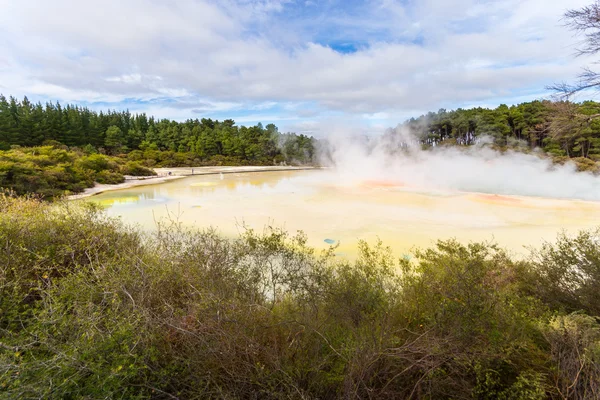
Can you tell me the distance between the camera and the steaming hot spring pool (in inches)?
310

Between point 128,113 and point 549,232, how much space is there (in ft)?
195

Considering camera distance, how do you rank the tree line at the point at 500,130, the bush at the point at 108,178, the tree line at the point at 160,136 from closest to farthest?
the bush at the point at 108,178
the tree line at the point at 500,130
the tree line at the point at 160,136

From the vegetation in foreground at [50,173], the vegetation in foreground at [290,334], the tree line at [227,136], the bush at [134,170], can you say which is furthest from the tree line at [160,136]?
the vegetation in foreground at [290,334]

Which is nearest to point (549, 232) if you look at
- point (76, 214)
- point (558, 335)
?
point (558, 335)

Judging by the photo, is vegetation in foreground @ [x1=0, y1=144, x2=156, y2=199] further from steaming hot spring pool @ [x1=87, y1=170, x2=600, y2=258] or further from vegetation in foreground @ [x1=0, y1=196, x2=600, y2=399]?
vegetation in foreground @ [x1=0, y1=196, x2=600, y2=399]

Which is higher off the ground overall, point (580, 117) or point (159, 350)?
point (580, 117)

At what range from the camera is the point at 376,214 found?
10398 mm

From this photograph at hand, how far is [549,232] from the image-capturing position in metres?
8.08

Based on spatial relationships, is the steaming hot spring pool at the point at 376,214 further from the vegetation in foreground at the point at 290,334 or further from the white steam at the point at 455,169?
the vegetation in foreground at the point at 290,334

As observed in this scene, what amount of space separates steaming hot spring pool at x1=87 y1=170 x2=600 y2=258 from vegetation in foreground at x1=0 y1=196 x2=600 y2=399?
318cm

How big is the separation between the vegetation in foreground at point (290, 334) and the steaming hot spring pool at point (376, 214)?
Result: 3180 mm

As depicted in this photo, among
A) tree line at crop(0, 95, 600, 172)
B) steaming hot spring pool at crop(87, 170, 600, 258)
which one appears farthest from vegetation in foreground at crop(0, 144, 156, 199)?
tree line at crop(0, 95, 600, 172)

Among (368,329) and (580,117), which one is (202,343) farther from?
(580,117)

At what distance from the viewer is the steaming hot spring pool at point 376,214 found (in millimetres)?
7871
